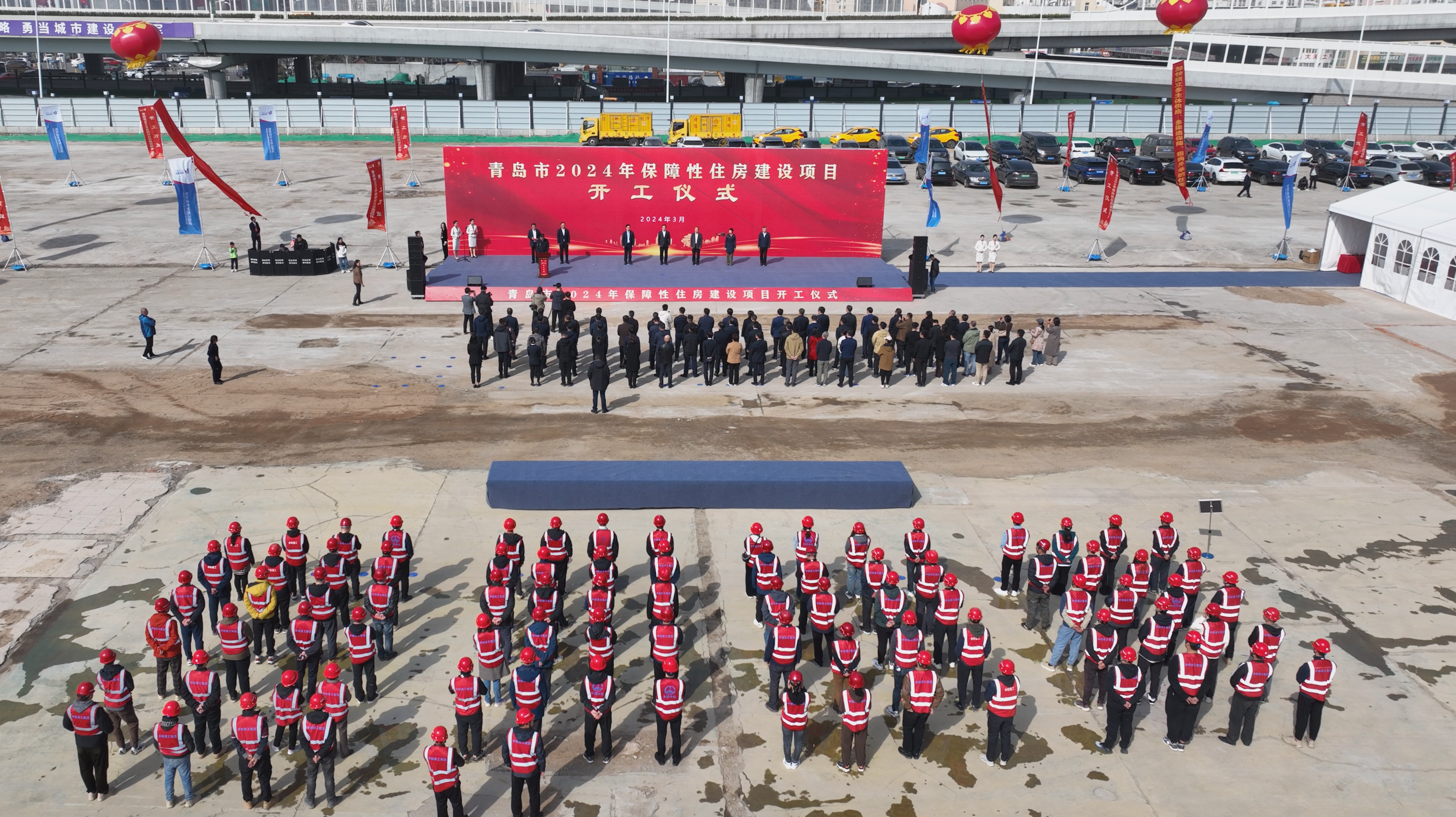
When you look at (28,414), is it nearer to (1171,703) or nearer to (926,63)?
(1171,703)

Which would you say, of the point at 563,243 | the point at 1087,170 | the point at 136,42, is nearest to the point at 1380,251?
the point at 1087,170

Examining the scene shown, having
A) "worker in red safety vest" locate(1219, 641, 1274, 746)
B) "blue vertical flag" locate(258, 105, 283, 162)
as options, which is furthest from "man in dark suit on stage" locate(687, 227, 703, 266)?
"blue vertical flag" locate(258, 105, 283, 162)

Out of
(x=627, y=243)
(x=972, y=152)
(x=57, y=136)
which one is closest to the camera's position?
(x=627, y=243)

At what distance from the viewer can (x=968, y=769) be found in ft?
37.3

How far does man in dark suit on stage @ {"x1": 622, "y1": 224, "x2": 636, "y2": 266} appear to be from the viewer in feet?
104

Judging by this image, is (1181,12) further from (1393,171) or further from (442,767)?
(442,767)

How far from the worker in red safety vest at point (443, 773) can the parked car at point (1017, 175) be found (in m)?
42.7

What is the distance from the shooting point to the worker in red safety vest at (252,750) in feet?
33.6

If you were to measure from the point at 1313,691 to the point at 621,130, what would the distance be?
173ft

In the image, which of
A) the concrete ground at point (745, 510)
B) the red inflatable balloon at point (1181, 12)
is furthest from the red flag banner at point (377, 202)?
the red inflatable balloon at point (1181, 12)

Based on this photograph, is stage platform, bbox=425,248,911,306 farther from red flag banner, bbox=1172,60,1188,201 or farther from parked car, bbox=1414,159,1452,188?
parked car, bbox=1414,159,1452,188

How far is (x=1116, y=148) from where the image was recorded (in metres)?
55.5

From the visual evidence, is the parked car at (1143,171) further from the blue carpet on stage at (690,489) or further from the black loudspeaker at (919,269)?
the blue carpet on stage at (690,489)

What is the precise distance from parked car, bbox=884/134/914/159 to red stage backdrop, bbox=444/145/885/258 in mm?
22237
